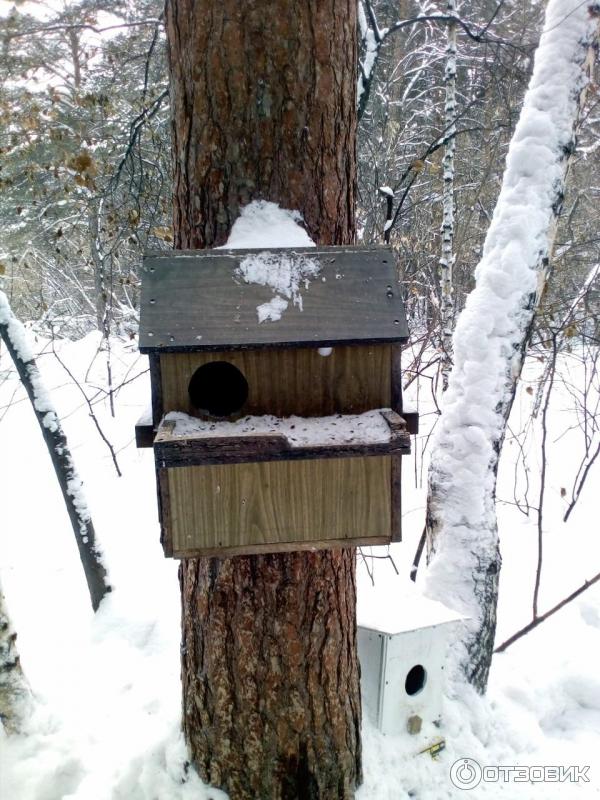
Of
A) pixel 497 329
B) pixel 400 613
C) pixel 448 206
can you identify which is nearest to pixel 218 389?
pixel 400 613

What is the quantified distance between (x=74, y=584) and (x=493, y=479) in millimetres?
3076

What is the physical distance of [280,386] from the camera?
142 centimetres

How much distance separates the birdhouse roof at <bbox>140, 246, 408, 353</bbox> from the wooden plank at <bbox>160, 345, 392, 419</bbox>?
0.22 feet

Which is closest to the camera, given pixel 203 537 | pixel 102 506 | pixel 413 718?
pixel 203 537

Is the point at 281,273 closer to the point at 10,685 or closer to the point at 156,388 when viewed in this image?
the point at 156,388

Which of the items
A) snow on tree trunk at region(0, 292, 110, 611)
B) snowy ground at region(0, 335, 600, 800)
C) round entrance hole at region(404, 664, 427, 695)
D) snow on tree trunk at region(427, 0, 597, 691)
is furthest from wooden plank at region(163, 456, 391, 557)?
snow on tree trunk at region(0, 292, 110, 611)

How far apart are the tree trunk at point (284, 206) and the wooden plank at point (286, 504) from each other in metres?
0.34

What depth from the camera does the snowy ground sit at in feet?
7.30

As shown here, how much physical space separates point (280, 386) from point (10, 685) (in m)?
2.04

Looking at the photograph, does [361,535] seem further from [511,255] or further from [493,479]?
[511,255]

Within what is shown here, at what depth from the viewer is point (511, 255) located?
2.60 meters

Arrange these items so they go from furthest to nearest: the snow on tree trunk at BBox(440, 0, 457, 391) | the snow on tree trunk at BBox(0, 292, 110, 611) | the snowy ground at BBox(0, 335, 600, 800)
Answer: the snow on tree trunk at BBox(440, 0, 457, 391), the snow on tree trunk at BBox(0, 292, 110, 611), the snowy ground at BBox(0, 335, 600, 800)

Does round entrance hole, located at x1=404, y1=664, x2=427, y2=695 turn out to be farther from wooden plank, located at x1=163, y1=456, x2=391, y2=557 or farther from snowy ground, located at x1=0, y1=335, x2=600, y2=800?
wooden plank, located at x1=163, y1=456, x2=391, y2=557

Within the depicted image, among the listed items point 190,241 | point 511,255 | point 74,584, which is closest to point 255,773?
point 190,241
